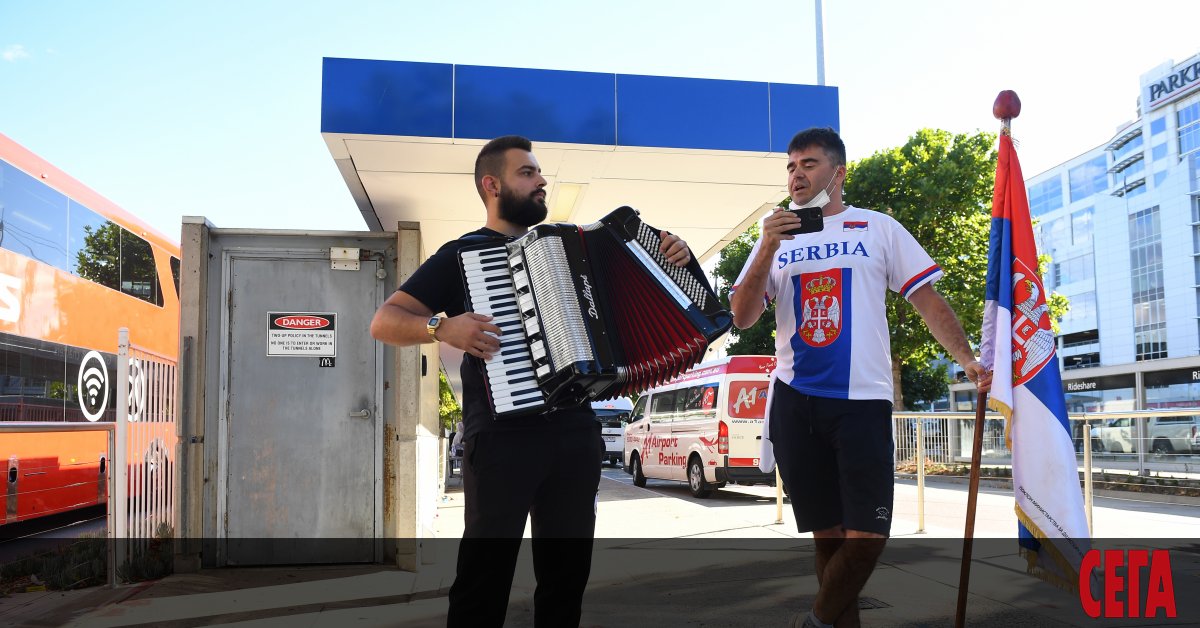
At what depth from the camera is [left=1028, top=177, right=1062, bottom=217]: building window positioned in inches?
2562

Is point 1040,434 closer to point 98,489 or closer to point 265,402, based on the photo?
point 265,402

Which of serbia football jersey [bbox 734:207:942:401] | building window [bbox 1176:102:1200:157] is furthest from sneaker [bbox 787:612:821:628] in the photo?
building window [bbox 1176:102:1200:157]

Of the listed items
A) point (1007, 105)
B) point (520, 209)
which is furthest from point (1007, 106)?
point (520, 209)

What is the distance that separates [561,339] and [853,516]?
1.44 m

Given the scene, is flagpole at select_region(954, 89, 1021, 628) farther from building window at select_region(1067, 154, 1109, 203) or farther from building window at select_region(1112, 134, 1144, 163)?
building window at select_region(1067, 154, 1109, 203)

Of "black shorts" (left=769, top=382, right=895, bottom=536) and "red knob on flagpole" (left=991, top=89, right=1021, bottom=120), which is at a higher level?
"red knob on flagpole" (left=991, top=89, right=1021, bottom=120)

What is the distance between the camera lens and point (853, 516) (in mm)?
3312

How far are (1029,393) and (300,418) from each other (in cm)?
522

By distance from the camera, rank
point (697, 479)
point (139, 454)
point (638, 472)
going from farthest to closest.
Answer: point (638, 472)
point (697, 479)
point (139, 454)

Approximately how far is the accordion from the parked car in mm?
10670

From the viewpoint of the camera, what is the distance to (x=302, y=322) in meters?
7.01

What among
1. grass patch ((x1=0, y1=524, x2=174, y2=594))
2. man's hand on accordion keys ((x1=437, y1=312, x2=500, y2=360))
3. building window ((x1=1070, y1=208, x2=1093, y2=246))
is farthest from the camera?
building window ((x1=1070, y1=208, x2=1093, y2=246))

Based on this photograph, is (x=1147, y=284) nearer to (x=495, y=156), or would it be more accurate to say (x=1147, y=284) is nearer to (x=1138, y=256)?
(x=1138, y=256)

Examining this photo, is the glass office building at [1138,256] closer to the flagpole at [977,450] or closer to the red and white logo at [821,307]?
the flagpole at [977,450]
